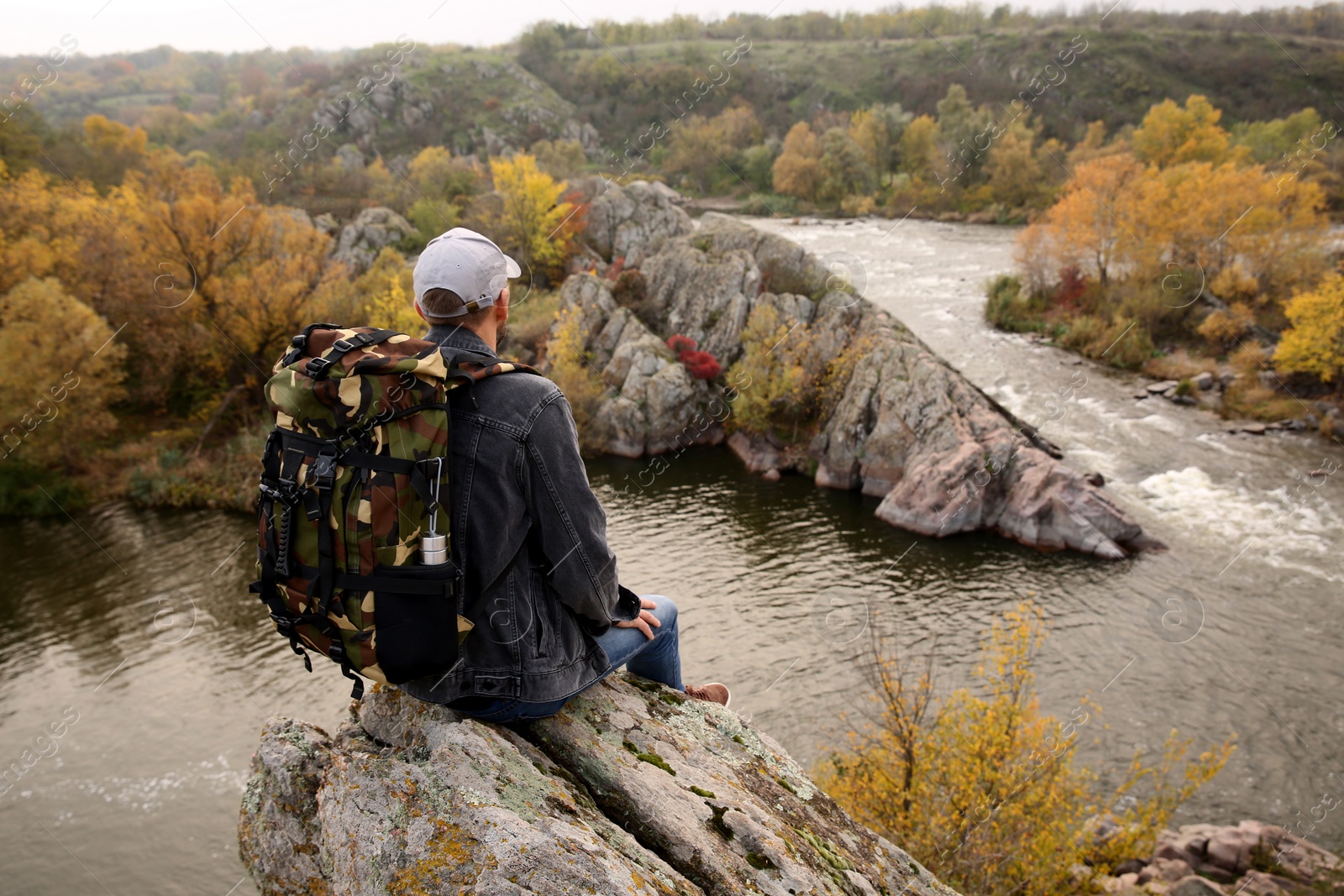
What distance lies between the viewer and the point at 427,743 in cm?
400

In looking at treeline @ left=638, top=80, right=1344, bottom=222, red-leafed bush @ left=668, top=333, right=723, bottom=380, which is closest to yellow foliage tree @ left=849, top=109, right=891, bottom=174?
treeline @ left=638, top=80, right=1344, bottom=222

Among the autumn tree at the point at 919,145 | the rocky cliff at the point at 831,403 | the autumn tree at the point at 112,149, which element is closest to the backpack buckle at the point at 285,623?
the rocky cliff at the point at 831,403

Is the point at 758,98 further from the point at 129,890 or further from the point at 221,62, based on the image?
the point at 221,62

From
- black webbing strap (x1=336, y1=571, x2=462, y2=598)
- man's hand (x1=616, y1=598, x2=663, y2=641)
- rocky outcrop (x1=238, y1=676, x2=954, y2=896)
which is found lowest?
rocky outcrop (x1=238, y1=676, x2=954, y2=896)

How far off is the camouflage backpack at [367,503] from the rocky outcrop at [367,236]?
159 ft

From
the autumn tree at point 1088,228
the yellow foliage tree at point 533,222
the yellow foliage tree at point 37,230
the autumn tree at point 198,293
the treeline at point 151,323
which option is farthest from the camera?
the yellow foliage tree at point 533,222

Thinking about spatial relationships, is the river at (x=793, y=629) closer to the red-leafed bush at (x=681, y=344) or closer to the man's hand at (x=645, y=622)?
the red-leafed bush at (x=681, y=344)

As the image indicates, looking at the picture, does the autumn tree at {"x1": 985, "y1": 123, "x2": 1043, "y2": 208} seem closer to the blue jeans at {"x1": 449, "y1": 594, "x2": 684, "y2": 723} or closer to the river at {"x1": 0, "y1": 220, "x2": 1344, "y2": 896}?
the river at {"x1": 0, "y1": 220, "x2": 1344, "y2": 896}

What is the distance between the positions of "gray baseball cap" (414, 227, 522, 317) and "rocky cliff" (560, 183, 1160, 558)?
27.1 meters

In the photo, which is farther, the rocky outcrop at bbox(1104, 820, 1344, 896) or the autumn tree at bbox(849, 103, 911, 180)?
the autumn tree at bbox(849, 103, 911, 180)

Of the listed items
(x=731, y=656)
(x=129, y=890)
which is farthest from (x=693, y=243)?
(x=129, y=890)

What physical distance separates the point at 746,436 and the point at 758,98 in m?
102

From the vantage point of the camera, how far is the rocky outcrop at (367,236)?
48.3m

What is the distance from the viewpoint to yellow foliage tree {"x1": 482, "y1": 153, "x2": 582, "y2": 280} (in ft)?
161
